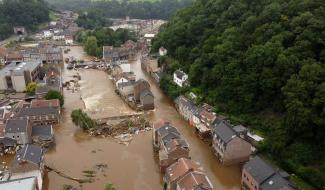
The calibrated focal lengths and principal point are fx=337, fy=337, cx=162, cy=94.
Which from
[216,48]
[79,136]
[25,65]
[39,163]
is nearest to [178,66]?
[216,48]

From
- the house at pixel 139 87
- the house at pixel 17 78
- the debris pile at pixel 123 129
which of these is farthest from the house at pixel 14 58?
the debris pile at pixel 123 129

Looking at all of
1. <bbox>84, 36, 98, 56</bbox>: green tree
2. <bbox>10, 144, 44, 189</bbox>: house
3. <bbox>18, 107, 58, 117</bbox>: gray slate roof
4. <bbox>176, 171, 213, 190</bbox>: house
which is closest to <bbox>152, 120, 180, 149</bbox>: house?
<bbox>176, 171, 213, 190</bbox>: house

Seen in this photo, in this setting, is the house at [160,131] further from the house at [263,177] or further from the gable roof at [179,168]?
the house at [263,177]

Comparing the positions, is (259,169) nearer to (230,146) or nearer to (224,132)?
(230,146)

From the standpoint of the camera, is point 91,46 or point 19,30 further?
point 19,30

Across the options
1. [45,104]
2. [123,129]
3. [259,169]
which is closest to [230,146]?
[259,169]

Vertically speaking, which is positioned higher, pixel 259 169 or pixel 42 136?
pixel 259 169

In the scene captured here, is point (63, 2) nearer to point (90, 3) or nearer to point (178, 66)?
point (90, 3)
